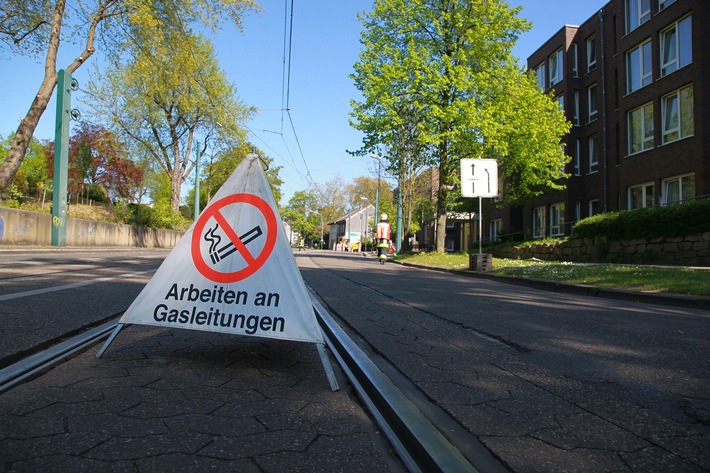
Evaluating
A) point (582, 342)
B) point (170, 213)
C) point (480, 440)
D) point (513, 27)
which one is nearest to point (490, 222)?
point (513, 27)

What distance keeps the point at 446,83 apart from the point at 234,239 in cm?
2072

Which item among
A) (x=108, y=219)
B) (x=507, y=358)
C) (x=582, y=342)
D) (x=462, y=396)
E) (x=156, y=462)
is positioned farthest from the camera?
(x=108, y=219)

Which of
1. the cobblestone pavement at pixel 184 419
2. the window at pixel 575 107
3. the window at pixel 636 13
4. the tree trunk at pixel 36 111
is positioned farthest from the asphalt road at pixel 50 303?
the window at pixel 575 107

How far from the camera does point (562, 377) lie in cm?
332

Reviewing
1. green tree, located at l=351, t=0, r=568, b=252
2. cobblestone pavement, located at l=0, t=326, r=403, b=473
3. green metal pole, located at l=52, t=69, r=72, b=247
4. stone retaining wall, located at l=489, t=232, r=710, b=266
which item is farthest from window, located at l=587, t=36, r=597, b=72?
cobblestone pavement, located at l=0, t=326, r=403, b=473

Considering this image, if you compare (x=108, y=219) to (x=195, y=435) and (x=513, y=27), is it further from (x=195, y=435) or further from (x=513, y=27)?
(x=195, y=435)

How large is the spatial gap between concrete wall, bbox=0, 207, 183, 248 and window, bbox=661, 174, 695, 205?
24978 millimetres

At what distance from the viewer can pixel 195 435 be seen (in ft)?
7.14

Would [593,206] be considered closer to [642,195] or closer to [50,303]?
[642,195]

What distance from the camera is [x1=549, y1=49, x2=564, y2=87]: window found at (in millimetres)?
30448

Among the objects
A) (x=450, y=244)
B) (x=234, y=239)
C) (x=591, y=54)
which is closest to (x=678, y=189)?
(x=591, y=54)

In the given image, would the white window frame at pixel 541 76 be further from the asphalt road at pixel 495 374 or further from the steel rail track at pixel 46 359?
the steel rail track at pixel 46 359

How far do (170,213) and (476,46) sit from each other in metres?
26.7

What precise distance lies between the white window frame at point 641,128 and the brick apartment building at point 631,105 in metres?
0.05
